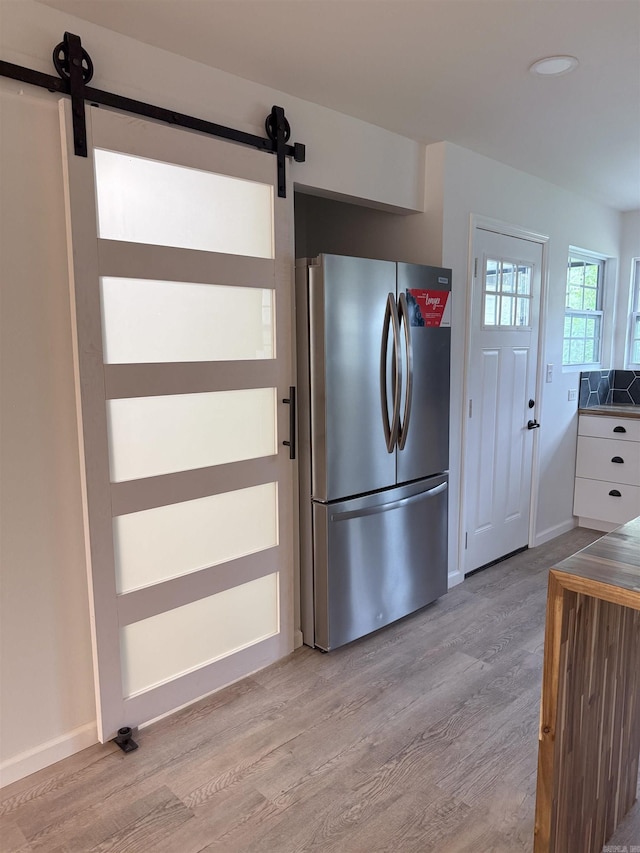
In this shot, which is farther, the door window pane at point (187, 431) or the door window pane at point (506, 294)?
the door window pane at point (506, 294)

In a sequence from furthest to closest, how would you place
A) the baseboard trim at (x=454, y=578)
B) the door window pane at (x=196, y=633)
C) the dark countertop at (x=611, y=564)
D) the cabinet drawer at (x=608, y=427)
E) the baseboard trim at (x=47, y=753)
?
the cabinet drawer at (x=608, y=427) → the baseboard trim at (x=454, y=578) → the door window pane at (x=196, y=633) → the baseboard trim at (x=47, y=753) → the dark countertop at (x=611, y=564)

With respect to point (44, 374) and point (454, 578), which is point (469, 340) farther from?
point (44, 374)

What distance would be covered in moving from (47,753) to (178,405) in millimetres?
1289

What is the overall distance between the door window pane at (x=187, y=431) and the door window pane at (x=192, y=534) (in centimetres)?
16

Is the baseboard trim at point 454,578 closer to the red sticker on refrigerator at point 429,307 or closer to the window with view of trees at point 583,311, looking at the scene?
the red sticker on refrigerator at point 429,307

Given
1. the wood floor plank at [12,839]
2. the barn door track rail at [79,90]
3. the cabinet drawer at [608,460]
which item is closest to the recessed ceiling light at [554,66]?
the barn door track rail at [79,90]

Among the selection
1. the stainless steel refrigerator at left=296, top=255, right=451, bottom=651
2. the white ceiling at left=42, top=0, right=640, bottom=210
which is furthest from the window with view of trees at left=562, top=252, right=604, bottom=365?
the stainless steel refrigerator at left=296, top=255, right=451, bottom=651

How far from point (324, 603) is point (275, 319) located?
1.29m

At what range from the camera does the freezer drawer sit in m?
2.65

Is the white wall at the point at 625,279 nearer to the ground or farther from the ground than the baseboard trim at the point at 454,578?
farther from the ground

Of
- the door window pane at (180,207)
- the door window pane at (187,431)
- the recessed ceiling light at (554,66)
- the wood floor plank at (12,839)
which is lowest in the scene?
the wood floor plank at (12,839)

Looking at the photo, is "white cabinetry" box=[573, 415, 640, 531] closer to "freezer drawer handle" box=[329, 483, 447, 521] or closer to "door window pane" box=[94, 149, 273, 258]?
"freezer drawer handle" box=[329, 483, 447, 521]

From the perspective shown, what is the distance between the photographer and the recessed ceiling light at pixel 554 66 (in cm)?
213

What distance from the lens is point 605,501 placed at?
4410 millimetres
